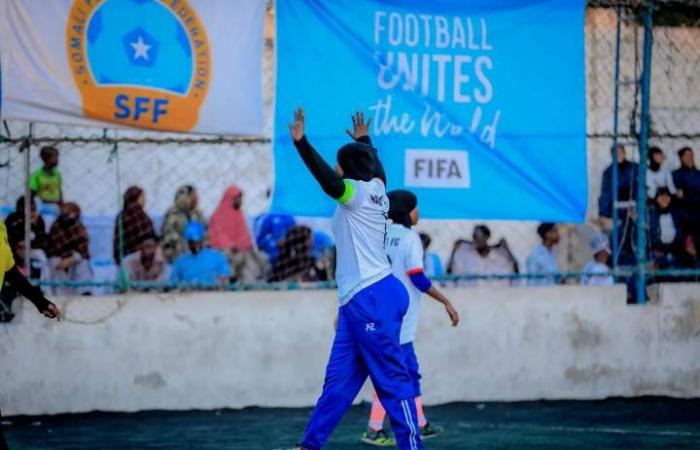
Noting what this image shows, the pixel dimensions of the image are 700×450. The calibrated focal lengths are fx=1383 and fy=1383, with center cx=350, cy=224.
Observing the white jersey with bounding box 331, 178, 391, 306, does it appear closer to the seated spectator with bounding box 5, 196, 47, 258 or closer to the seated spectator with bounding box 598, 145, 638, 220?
the seated spectator with bounding box 5, 196, 47, 258

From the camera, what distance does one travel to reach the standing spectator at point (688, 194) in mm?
12688

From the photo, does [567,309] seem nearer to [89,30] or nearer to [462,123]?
[462,123]

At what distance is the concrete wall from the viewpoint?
36.1 ft

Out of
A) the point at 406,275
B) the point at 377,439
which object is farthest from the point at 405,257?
the point at 377,439

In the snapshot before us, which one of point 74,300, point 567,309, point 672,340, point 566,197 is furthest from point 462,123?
point 74,300

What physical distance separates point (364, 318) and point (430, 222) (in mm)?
6355

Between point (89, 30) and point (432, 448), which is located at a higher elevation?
point (89, 30)

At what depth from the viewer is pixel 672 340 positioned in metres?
12.1

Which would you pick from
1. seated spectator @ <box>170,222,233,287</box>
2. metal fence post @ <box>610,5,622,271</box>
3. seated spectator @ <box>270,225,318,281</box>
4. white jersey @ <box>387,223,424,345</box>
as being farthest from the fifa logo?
metal fence post @ <box>610,5,622,271</box>

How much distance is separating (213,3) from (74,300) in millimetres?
2616

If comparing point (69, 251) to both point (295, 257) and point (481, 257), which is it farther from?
point (481, 257)

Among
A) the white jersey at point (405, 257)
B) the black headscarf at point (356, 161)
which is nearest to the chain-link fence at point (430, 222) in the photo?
the white jersey at point (405, 257)

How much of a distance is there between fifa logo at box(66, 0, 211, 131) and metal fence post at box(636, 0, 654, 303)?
3.85 m

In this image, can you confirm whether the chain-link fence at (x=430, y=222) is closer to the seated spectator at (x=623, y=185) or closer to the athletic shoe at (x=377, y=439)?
the seated spectator at (x=623, y=185)
